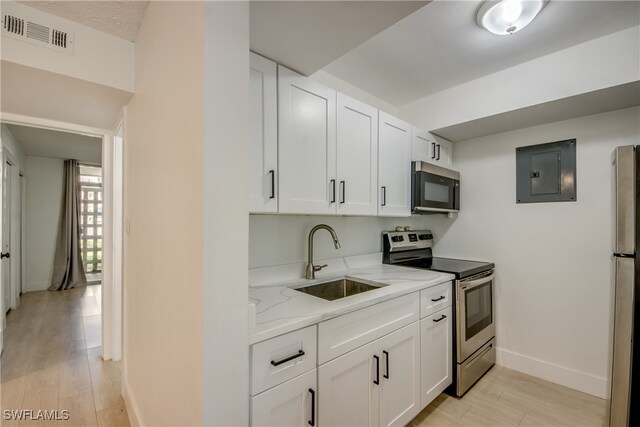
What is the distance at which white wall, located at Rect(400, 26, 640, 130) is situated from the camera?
1657 mm

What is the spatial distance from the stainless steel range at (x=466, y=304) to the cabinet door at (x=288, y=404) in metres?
1.33

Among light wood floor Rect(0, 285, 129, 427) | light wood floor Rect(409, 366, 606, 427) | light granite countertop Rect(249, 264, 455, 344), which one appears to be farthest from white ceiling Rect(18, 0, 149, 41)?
light wood floor Rect(409, 366, 606, 427)

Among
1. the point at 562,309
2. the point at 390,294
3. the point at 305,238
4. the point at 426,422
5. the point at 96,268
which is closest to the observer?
the point at 390,294

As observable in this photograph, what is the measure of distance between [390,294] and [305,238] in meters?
0.74

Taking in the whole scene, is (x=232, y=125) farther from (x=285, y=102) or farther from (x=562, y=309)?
(x=562, y=309)

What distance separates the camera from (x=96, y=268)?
19.5 ft

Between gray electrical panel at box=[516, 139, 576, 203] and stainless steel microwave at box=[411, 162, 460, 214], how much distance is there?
1.65 ft

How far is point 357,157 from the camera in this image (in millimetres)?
1855

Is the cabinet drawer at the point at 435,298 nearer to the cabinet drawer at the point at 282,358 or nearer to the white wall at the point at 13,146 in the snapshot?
the cabinet drawer at the point at 282,358

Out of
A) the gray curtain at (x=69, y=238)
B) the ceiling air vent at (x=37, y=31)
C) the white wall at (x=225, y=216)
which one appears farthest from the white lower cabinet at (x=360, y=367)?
the gray curtain at (x=69, y=238)

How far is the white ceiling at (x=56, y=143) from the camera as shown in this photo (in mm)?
3463

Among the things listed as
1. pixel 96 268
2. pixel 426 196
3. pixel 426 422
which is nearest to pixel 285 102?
pixel 426 196

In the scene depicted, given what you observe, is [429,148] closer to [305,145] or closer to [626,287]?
[305,145]

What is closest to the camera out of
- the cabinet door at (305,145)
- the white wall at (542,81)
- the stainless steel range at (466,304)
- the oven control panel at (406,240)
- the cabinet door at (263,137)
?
the cabinet door at (263,137)
